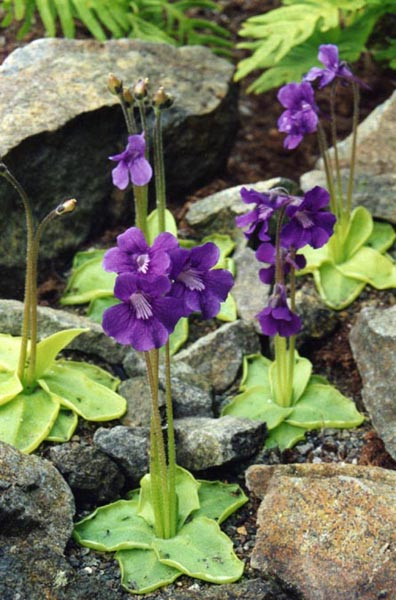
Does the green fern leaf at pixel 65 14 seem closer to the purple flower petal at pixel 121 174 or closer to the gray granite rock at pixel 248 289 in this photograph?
the gray granite rock at pixel 248 289

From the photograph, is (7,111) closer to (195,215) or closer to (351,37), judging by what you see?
(195,215)

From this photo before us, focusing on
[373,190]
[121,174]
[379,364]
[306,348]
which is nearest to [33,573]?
[121,174]

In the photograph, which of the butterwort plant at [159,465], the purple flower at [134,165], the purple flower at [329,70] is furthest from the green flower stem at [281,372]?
the purple flower at [329,70]

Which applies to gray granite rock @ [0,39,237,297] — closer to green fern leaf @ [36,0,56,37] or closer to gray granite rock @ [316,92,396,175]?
green fern leaf @ [36,0,56,37]

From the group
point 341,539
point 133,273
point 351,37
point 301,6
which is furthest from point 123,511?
point 351,37

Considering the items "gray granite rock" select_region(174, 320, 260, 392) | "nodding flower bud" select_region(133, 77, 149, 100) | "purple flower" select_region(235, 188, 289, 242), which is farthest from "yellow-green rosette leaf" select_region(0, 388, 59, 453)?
"nodding flower bud" select_region(133, 77, 149, 100)

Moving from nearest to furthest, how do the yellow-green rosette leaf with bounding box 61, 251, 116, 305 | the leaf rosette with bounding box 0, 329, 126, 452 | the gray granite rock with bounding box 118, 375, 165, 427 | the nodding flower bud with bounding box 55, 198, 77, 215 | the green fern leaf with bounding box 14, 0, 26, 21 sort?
the nodding flower bud with bounding box 55, 198, 77, 215 → the leaf rosette with bounding box 0, 329, 126, 452 → the gray granite rock with bounding box 118, 375, 165, 427 → the yellow-green rosette leaf with bounding box 61, 251, 116, 305 → the green fern leaf with bounding box 14, 0, 26, 21

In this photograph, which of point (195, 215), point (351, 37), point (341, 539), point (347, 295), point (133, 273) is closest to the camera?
point (133, 273)
